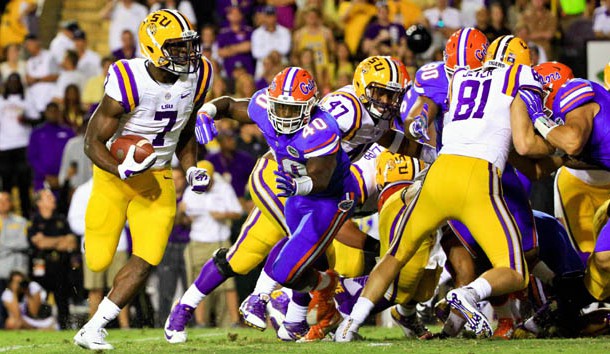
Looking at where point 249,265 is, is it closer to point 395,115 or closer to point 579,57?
point 395,115

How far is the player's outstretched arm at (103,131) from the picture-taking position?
7309 mm

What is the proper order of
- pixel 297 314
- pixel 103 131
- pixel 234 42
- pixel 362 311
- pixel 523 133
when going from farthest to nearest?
Answer: pixel 234 42
pixel 297 314
pixel 103 131
pixel 362 311
pixel 523 133

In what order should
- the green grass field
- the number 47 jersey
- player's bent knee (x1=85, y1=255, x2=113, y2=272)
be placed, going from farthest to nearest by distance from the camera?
player's bent knee (x1=85, y1=255, x2=113, y2=272) < the number 47 jersey < the green grass field

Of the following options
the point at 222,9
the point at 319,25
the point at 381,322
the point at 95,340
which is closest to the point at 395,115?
the point at 95,340

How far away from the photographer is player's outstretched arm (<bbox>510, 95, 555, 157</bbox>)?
701 centimetres

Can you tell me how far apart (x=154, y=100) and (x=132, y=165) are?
0.53 metres

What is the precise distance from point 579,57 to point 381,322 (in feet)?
11.0

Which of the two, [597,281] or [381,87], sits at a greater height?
[381,87]

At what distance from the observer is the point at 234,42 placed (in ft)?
45.6

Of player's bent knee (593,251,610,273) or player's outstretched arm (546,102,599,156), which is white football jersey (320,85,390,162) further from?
player's bent knee (593,251,610,273)

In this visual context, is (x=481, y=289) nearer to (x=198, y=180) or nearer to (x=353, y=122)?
(x=353, y=122)

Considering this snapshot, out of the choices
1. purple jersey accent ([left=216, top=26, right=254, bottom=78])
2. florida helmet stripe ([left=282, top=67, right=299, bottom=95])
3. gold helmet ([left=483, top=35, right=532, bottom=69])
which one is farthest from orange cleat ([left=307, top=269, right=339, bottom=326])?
purple jersey accent ([left=216, top=26, right=254, bottom=78])

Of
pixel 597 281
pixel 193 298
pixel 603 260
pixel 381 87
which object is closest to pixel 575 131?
pixel 603 260

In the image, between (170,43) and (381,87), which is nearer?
(170,43)
